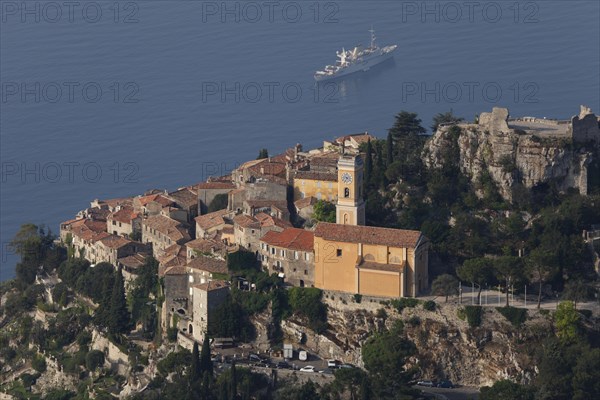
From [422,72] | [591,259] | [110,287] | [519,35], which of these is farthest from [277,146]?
[591,259]

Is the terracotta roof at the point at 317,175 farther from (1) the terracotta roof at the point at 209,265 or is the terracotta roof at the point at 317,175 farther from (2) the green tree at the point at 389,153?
(1) the terracotta roof at the point at 209,265

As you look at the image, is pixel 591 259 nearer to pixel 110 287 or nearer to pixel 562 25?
pixel 110 287

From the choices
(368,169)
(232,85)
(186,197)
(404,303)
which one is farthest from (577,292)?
(232,85)

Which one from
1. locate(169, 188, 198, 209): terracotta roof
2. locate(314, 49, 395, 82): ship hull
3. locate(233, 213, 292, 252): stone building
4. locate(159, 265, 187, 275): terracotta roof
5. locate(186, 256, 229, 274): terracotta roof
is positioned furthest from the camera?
locate(314, 49, 395, 82): ship hull

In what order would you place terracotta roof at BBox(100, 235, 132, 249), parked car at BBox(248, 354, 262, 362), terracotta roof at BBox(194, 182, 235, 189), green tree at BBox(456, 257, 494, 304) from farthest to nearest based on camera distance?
1. terracotta roof at BBox(194, 182, 235, 189)
2. terracotta roof at BBox(100, 235, 132, 249)
3. parked car at BBox(248, 354, 262, 362)
4. green tree at BBox(456, 257, 494, 304)

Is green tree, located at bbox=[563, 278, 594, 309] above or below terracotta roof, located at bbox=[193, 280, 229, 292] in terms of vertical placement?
above

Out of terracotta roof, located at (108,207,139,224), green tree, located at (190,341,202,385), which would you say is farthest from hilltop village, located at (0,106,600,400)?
terracotta roof, located at (108,207,139,224)

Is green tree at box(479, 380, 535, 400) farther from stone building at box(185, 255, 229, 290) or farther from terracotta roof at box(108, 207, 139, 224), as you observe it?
terracotta roof at box(108, 207, 139, 224)
